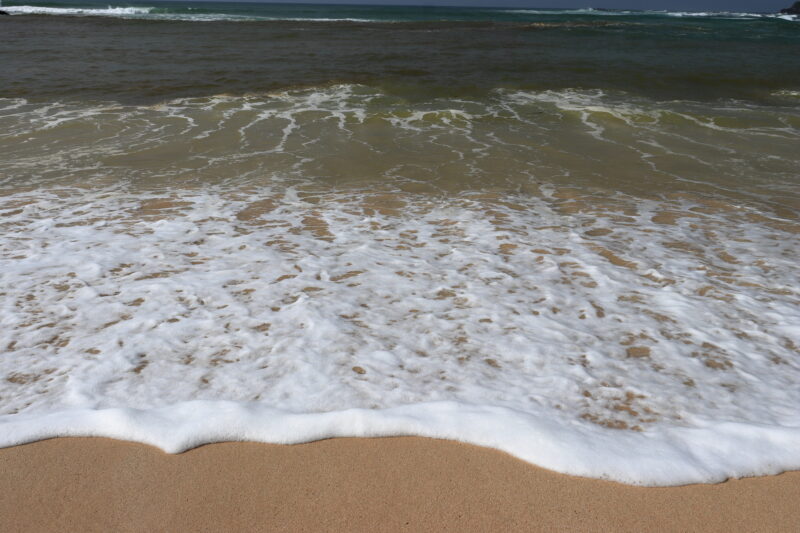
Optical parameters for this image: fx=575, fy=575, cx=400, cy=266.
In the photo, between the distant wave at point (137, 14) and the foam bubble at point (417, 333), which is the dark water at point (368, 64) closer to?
the foam bubble at point (417, 333)

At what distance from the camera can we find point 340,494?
87.5 inches

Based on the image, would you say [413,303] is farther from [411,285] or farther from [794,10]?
[794,10]

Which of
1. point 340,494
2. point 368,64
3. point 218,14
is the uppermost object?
point 218,14

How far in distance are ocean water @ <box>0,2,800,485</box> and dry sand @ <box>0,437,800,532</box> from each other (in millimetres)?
87

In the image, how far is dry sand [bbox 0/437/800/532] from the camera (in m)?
2.09

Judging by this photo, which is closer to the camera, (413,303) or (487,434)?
(487,434)

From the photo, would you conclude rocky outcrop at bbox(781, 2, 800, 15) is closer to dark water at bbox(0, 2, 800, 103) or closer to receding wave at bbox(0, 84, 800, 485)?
dark water at bbox(0, 2, 800, 103)

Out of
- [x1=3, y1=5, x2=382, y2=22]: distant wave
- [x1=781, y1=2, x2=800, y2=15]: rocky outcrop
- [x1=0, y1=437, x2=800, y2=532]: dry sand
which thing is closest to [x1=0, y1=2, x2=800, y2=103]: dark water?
[x1=0, y1=437, x2=800, y2=532]: dry sand

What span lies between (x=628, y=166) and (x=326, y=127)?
15.6ft

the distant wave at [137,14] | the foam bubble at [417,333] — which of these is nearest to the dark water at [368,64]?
the foam bubble at [417,333]

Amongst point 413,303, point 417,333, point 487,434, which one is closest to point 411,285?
point 413,303

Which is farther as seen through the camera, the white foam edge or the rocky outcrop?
the rocky outcrop

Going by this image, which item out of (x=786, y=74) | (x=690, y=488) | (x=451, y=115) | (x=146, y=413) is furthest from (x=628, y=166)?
(x=786, y=74)

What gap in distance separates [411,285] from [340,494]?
6.04 ft
